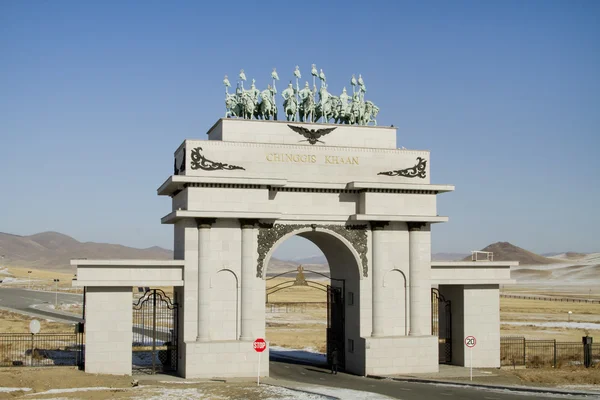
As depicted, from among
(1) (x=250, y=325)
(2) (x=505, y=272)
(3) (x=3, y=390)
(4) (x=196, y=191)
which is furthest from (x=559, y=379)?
(3) (x=3, y=390)

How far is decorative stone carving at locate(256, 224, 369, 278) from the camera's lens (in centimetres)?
4028

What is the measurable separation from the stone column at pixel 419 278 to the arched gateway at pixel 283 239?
0.06m

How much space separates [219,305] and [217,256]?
105 inches

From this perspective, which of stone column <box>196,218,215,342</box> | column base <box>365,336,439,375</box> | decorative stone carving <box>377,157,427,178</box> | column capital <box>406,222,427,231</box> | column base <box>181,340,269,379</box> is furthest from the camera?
decorative stone carving <box>377,157,427,178</box>

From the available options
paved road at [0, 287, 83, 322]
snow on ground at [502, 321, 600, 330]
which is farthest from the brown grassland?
paved road at [0, 287, 83, 322]

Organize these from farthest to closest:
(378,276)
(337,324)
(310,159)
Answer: (337,324) < (378,276) < (310,159)

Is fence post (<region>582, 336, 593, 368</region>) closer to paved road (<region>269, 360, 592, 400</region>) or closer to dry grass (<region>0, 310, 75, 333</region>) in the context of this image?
paved road (<region>269, 360, 592, 400</region>)

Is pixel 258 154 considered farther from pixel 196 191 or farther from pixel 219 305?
pixel 219 305

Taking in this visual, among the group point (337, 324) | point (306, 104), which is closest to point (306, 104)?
point (306, 104)

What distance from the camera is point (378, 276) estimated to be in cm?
4156

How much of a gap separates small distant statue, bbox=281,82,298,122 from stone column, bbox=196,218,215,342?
26.1 ft

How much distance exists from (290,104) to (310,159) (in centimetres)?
357

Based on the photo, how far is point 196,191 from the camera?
39219 millimetres

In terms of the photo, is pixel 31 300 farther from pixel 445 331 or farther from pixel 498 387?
pixel 498 387
